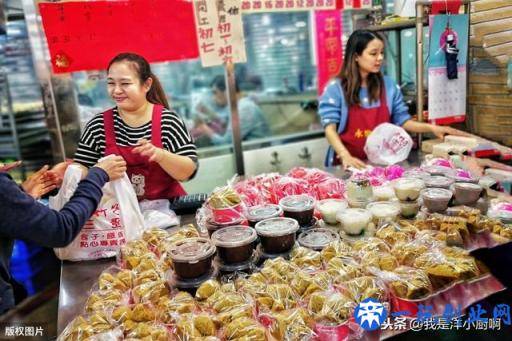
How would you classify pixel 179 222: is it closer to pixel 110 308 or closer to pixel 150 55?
pixel 110 308

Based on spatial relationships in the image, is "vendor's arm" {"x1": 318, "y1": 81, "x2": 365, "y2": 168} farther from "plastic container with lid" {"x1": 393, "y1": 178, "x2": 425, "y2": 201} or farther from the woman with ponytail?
"plastic container with lid" {"x1": 393, "y1": 178, "x2": 425, "y2": 201}

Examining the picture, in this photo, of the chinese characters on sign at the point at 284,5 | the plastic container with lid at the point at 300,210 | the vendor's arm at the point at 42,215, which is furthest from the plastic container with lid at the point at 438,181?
the chinese characters on sign at the point at 284,5

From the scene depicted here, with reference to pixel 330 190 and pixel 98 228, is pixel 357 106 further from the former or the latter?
pixel 98 228

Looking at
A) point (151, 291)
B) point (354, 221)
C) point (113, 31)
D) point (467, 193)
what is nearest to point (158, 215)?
point (151, 291)

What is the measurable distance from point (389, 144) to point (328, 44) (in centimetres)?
195

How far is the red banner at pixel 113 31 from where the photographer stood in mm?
3010

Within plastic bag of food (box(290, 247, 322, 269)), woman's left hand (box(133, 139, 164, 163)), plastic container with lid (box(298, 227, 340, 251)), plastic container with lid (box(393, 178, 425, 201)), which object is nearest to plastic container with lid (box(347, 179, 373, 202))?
plastic container with lid (box(393, 178, 425, 201))

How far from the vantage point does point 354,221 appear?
181 cm

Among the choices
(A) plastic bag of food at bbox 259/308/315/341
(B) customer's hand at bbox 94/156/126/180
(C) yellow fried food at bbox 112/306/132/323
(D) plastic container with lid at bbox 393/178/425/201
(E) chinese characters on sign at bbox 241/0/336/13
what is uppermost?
(E) chinese characters on sign at bbox 241/0/336/13

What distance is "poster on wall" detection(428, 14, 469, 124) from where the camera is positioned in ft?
10.5

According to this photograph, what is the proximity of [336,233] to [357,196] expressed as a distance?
1.26 ft

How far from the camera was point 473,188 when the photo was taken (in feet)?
6.76

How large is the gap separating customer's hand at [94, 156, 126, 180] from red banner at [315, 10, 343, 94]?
3.17 metres

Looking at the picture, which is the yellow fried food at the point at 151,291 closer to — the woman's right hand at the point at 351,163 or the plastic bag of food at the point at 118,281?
the plastic bag of food at the point at 118,281
